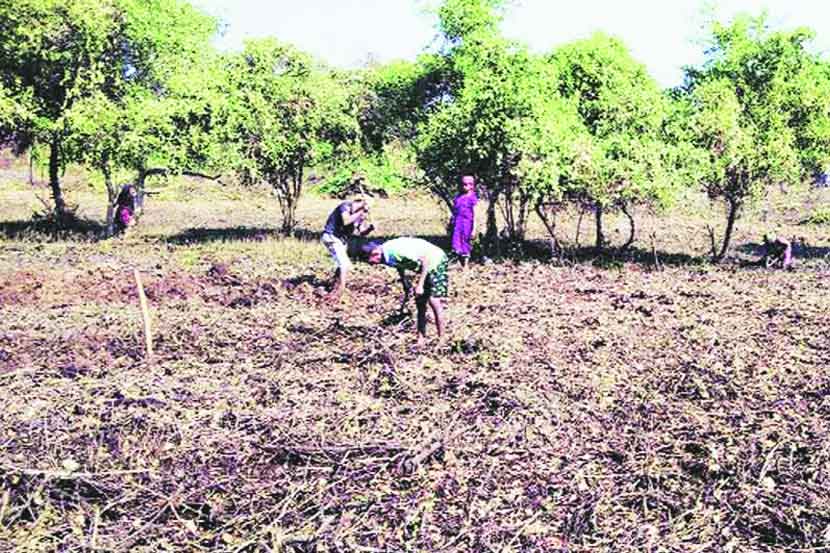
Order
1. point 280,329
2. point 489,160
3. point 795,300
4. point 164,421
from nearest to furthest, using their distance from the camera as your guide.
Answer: point 164,421 → point 280,329 → point 795,300 → point 489,160

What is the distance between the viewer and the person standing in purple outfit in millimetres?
13445

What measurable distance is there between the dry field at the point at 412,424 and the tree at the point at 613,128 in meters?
4.65

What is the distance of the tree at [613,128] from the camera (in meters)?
15.6

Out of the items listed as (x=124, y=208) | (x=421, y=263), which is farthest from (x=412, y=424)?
(x=124, y=208)

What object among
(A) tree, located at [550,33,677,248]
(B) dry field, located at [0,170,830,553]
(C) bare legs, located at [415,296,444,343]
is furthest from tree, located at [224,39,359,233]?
(C) bare legs, located at [415,296,444,343]

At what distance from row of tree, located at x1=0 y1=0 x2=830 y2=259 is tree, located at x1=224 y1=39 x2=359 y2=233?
0.04m

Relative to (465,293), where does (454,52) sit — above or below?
above

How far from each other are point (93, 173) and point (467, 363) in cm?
1553

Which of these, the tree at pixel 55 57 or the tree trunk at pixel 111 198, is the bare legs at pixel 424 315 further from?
the tree at pixel 55 57

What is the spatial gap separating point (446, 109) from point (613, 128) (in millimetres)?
3582

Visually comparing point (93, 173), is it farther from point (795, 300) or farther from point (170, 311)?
point (795, 300)

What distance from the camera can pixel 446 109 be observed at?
16.7m

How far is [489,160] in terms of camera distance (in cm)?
1634

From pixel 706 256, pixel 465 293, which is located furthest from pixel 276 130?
pixel 706 256
